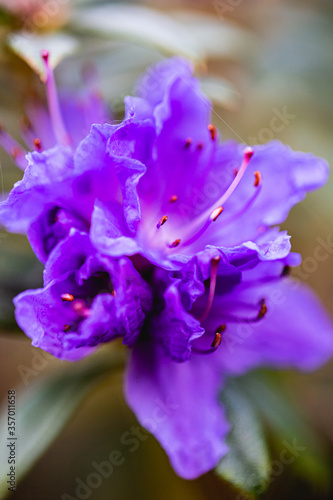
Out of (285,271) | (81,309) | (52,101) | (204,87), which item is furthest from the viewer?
(204,87)

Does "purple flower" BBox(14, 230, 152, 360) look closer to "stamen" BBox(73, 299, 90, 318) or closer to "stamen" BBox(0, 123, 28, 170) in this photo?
"stamen" BBox(73, 299, 90, 318)

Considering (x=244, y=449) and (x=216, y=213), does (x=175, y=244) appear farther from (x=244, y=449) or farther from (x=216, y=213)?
(x=244, y=449)

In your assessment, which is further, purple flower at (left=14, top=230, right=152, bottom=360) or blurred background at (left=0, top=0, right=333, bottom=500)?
blurred background at (left=0, top=0, right=333, bottom=500)

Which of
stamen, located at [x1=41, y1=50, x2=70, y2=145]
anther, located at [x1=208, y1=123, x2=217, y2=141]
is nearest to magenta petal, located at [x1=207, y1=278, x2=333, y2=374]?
anther, located at [x1=208, y1=123, x2=217, y2=141]

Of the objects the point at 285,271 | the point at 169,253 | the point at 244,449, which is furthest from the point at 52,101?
the point at 244,449

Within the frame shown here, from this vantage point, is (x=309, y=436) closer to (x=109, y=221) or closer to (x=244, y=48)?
(x=109, y=221)

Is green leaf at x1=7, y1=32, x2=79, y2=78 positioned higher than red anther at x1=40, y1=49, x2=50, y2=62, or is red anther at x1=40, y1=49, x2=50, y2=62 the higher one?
red anther at x1=40, y1=49, x2=50, y2=62
